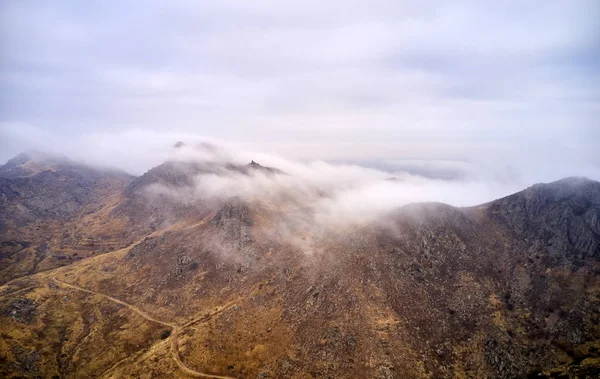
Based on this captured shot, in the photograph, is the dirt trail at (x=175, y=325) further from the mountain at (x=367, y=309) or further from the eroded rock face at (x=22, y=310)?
the eroded rock face at (x=22, y=310)

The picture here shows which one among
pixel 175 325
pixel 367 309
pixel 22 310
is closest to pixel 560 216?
pixel 367 309

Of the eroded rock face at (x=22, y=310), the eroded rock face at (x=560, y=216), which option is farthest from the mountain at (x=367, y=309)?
the eroded rock face at (x=22, y=310)

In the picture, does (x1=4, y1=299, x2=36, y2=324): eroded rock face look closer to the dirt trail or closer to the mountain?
the mountain

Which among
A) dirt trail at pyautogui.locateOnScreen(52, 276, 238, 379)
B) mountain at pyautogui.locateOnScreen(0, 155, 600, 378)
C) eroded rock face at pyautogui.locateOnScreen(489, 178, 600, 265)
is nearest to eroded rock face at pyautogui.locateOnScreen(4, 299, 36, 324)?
mountain at pyautogui.locateOnScreen(0, 155, 600, 378)

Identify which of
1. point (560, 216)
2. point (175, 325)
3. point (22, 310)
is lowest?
point (175, 325)

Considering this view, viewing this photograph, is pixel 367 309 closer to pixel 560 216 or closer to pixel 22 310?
pixel 560 216

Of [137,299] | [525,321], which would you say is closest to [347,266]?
[525,321]

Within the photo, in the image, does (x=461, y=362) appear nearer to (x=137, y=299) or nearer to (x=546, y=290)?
(x=546, y=290)

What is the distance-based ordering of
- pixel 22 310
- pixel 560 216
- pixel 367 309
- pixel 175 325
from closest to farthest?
pixel 367 309 < pixel 175 325 < pixel 22 310 < pixel 560 216
